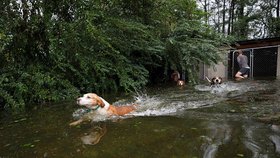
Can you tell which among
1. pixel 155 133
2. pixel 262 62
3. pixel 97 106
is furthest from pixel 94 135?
pixel 262 62

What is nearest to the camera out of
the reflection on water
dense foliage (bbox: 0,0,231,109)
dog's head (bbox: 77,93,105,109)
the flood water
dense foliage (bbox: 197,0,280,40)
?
the flood water

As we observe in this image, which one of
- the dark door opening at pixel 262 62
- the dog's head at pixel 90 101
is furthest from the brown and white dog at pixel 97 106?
the dark door opening at pixel 262 62

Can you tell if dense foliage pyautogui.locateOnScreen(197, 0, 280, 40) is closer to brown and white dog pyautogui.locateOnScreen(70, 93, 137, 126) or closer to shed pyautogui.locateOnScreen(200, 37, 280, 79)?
shed pyautogui.locateOnScreen(200, 37, 280, 79)

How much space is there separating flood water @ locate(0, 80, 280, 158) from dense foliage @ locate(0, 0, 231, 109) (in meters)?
1.71

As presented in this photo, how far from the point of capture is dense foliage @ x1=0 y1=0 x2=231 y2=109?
30.8 ft

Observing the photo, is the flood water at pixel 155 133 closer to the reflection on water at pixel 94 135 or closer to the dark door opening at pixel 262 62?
the reflection on water at pixel 94 135

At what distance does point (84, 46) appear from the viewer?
10781mm

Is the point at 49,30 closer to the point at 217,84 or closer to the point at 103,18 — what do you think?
the point at 103,18

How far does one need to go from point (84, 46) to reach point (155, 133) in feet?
19.8

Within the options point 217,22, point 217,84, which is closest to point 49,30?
point 217,84

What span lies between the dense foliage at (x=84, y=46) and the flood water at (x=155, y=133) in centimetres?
171

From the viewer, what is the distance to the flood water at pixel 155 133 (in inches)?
173

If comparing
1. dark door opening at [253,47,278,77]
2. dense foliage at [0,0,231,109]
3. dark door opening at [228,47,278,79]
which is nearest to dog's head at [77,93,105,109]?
dense foliage at [0,0,231,109]

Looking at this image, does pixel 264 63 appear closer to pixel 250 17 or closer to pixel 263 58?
pixel 263 58
